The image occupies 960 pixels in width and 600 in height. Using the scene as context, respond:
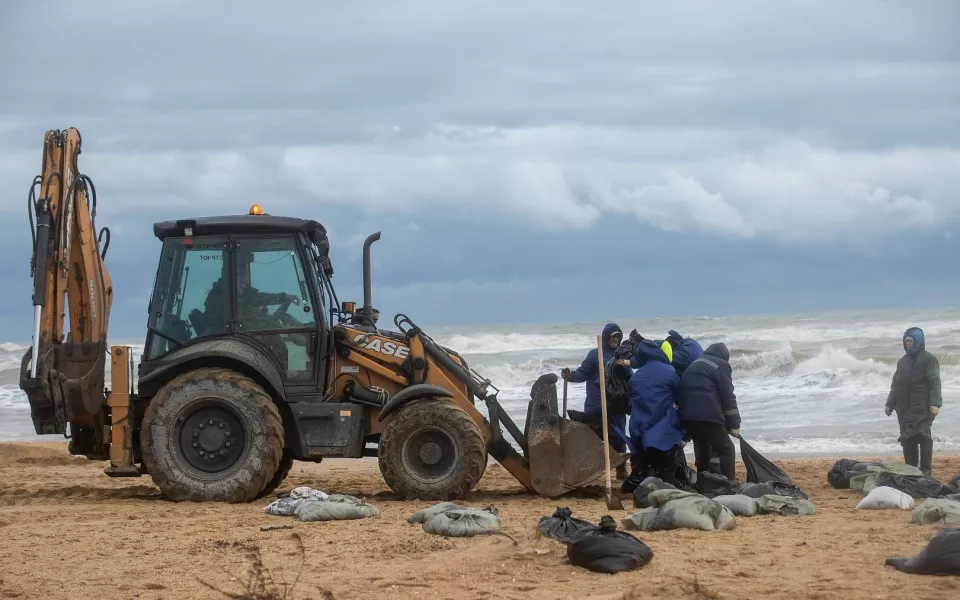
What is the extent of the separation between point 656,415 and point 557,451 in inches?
41.2

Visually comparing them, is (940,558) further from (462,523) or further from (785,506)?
(462,523)

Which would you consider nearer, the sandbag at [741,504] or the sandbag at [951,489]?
the sandbag at [741,504]

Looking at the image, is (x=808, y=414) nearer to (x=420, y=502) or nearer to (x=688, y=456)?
(x=688, y=456)

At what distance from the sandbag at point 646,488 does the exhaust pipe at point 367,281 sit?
3.10 m

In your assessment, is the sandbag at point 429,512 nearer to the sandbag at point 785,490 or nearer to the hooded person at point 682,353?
the sandbag at point 785,490

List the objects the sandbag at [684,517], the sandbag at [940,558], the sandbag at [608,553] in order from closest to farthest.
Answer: the sandbag at [940,558] → the sandbag at [608,553] → the sandbag at [684,517]

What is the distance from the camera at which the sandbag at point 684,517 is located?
811 cm

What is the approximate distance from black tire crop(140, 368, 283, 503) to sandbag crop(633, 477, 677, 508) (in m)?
3.13

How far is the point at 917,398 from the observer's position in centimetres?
1174

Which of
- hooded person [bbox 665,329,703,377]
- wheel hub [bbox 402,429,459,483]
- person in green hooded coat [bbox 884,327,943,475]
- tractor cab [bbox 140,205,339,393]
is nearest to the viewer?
wheel hub [bbox 402,429,459,483]

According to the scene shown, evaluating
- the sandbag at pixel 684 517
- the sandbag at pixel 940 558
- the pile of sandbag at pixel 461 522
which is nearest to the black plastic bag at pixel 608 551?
the pile of sandbag at pixel 461 522

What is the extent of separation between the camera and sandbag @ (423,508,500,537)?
7.85 metres

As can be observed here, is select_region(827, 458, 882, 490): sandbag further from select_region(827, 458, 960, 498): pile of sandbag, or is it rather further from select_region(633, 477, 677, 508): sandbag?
select_region(633, 477, 677, 508): sandbag

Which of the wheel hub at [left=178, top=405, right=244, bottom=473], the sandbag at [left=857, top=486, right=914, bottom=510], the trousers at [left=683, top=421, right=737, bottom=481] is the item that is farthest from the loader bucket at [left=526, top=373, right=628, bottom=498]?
the wheel hub at [left=178, top=405, right=244, bottom=473]
